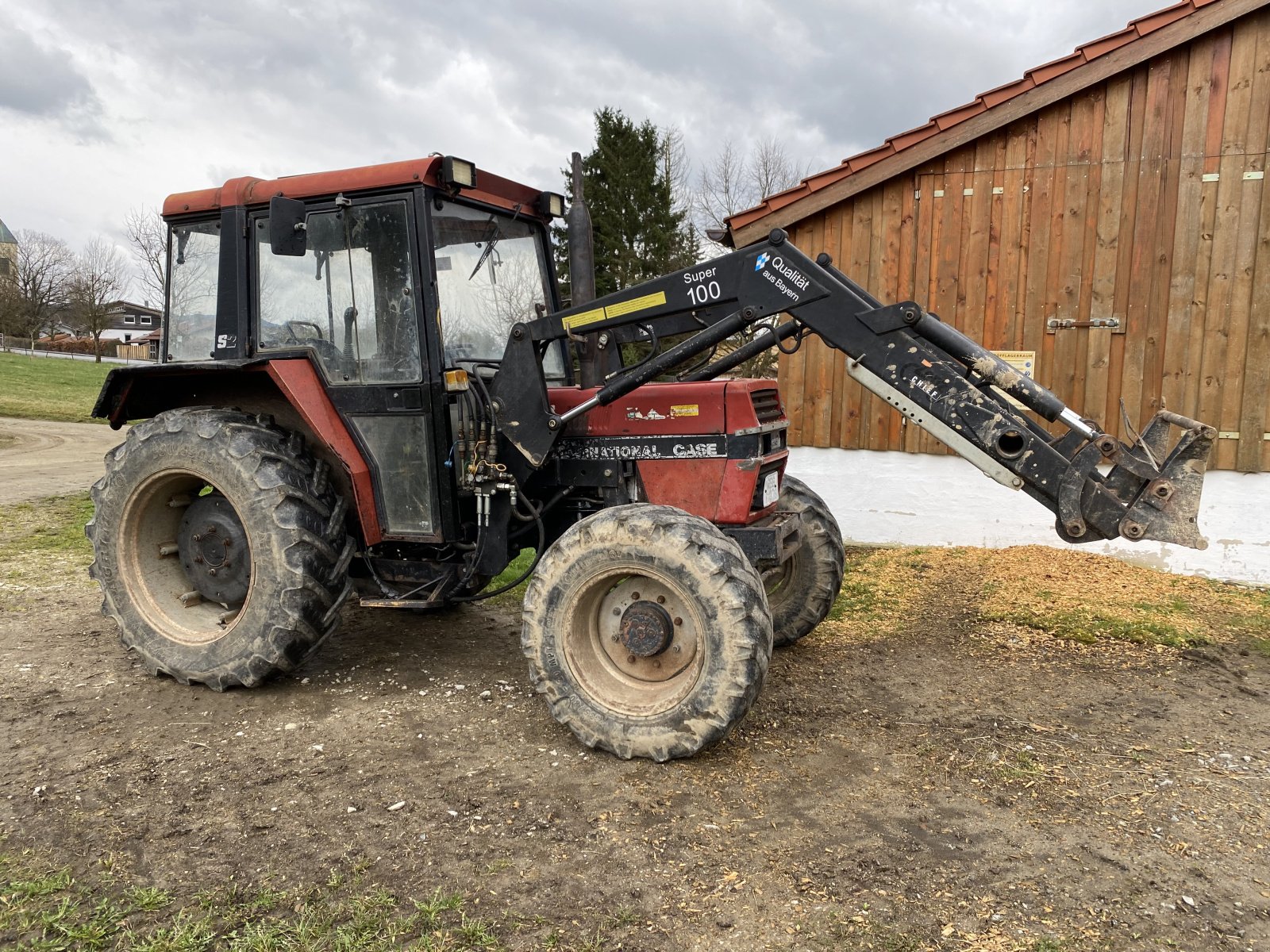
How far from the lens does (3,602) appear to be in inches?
236

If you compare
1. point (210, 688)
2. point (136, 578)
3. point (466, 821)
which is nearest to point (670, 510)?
point (466, 821)

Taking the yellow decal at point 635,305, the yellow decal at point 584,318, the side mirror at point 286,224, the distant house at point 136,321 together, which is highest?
the distant house at point 136,321

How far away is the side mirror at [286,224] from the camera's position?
4164mm

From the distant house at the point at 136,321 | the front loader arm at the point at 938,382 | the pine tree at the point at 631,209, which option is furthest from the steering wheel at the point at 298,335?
the distant house at the point at 136,321

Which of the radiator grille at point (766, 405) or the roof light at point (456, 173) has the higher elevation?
the roof light at point (456, 173)

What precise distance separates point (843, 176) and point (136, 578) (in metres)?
6.10

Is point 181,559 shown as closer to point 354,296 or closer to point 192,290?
point 192,290

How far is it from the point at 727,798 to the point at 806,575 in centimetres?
194

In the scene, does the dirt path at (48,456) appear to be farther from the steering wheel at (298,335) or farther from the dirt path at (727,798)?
the dirt path at (727,798)

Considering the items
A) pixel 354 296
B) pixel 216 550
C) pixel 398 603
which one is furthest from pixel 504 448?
pixel 216 550

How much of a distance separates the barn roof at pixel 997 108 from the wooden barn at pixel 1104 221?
1 centimetres

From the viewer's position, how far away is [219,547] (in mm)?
4734

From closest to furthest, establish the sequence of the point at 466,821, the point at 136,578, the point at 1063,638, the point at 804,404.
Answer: the point at 466,821
the point at 136,578
the point at 1063,638
the point at 804,404

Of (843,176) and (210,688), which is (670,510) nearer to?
(210,688)
